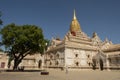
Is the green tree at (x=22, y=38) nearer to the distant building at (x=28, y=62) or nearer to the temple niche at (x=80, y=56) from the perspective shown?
the temple niche at (x=80, y=56)

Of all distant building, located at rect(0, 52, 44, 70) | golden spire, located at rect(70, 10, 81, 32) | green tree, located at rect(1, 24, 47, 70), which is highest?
golden spire, located at rect(70, 10, 81, 32)

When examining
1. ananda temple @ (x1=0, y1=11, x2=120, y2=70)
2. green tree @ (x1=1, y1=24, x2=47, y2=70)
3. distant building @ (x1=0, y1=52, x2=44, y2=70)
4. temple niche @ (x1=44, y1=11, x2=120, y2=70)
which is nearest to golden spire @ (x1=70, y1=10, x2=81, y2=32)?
ananda temple @ (x1=0, y1=11, x2=120, y2=70)

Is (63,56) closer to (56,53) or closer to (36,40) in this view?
(56,53)

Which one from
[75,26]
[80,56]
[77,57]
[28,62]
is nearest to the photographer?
[77,57]

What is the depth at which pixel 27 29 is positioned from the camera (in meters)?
34.8

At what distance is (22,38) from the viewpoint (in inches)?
1273

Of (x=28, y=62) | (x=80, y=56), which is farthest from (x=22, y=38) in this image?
(x=28, y=62)

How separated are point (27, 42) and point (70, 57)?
56.8ft

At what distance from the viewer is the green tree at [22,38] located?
1319 inches

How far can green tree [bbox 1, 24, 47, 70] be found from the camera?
3350 centimetres

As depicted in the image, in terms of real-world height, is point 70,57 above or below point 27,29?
below

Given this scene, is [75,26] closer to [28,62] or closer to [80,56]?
[80,56]

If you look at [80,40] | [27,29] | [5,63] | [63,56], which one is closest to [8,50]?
[27,29]

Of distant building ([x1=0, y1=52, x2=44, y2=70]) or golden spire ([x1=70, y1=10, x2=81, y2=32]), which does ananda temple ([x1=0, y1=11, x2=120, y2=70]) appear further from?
golden spire ([x1=70, y1=10, x2=81, y2=32])
